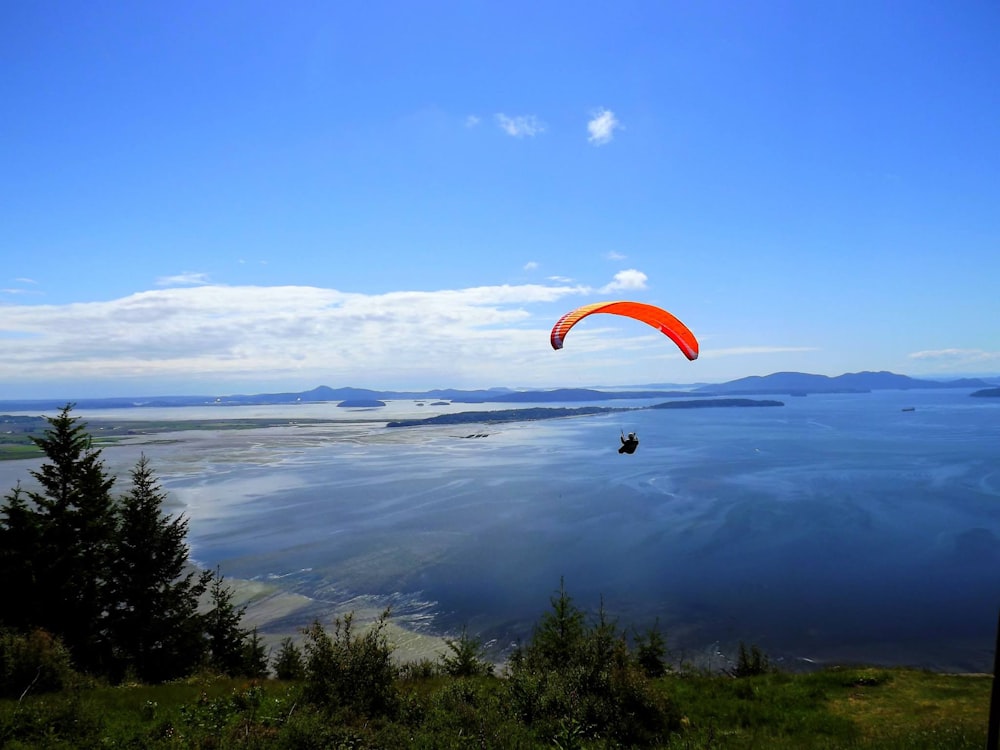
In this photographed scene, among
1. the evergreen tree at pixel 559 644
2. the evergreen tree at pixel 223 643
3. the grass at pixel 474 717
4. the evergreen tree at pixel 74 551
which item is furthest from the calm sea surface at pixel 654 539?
the evergreen tree at pixel 74 551

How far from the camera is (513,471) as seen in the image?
72125 mm

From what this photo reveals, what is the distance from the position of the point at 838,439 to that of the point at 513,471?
2442 inches

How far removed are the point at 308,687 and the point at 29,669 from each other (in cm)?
568

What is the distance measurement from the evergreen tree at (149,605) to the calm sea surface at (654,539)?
1010 cm

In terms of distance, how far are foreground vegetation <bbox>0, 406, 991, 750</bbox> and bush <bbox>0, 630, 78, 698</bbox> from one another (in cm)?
3

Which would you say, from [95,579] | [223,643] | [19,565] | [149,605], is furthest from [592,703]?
[19,565]

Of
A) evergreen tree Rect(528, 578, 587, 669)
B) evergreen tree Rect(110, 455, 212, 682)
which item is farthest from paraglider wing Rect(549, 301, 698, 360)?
evergreen tree Rect(110, 455, 212, 682)

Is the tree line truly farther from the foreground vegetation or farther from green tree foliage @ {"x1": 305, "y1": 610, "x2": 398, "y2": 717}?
green tree foliage @ {"x1": 305, "y1": 610, "x2": 398, "y2": 717}

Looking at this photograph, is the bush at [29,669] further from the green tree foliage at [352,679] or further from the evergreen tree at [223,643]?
the evergreen tree at [223,643]

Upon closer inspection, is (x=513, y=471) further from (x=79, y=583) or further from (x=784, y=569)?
(x=79, y=583)

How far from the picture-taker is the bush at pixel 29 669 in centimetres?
1129

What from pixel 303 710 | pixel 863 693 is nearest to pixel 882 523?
pixel 863 693

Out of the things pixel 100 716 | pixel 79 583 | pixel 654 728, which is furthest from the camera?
pixel 79 583

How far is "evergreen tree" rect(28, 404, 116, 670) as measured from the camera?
16125 millimetres
